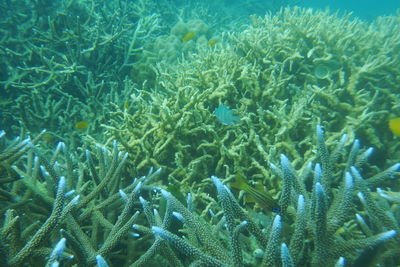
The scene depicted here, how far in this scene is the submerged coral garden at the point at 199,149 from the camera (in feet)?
5.88

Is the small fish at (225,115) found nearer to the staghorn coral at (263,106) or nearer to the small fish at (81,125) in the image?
the staghorn coral at (263,106)

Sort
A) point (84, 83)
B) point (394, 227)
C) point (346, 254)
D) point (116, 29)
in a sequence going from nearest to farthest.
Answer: point (346, 254) < point (394, 227) < point (84, 83) < point (116, 29)

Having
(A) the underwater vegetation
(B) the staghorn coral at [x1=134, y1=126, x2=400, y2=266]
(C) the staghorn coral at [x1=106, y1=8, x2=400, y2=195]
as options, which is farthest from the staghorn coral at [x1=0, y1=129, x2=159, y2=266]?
(C) the staghorn coral at [x1=106, y1=8, x2=400, y2=195]

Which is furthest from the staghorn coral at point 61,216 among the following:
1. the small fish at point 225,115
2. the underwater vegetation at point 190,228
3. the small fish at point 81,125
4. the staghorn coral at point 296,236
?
the small fish at point 81,125

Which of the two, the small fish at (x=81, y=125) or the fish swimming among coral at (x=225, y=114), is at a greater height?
the small fish at (x=81, y=125)

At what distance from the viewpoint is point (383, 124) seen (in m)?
3.71

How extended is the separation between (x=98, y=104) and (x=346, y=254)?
425 cm

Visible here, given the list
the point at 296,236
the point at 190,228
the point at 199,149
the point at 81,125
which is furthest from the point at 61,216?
the point at 81,125

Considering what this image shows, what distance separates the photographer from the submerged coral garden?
1793mm

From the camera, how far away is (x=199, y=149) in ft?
10.9

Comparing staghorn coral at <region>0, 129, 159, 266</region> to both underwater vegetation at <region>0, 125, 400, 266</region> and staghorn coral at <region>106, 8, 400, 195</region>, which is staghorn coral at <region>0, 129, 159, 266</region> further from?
staghorn coral at <region>106, 8, 400, 195</region>

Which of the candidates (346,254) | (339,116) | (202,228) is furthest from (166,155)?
(339,116)

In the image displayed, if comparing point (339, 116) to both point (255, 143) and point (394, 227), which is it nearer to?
point (255, 143)

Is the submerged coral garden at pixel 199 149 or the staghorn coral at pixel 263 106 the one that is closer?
the submerged coral garden at pixel 199 149
